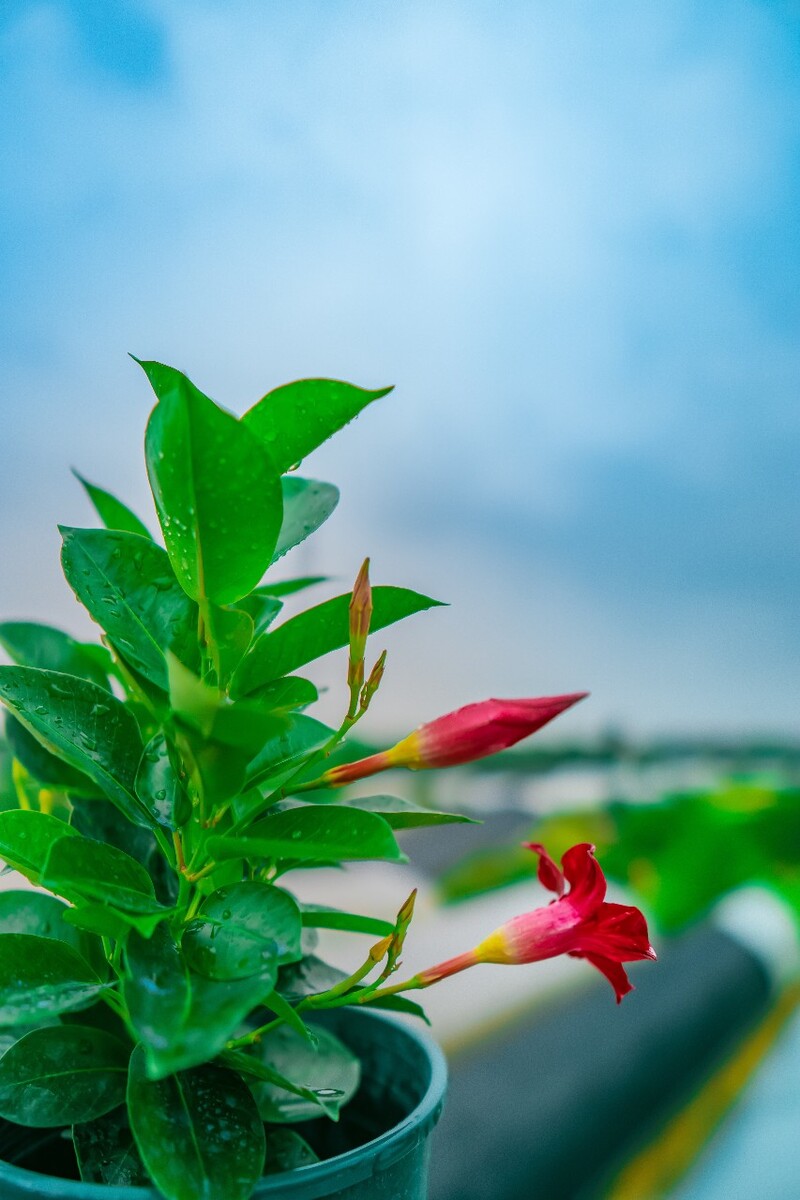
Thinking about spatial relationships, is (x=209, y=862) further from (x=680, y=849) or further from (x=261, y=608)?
(x=680, y=849)

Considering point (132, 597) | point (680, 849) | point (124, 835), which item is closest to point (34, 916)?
point (124, 835)

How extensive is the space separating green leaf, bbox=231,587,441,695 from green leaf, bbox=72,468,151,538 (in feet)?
0.32

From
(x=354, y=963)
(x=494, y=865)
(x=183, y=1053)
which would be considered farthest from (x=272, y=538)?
(x=494, y=865)

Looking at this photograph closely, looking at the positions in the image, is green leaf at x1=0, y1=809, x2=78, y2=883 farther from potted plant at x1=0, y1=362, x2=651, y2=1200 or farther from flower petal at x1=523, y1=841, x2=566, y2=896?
flower petal at x1=523, y1=841, x2=566, y2=896

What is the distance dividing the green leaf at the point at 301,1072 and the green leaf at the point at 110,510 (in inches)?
9.2

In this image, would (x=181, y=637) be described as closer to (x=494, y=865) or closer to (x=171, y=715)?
(x=171, y=715)

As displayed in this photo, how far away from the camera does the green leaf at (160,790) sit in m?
0.33

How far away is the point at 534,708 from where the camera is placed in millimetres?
332

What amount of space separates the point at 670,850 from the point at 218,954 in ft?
5.38

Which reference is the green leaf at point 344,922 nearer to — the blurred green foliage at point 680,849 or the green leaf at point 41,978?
the green leaf at point 41,978

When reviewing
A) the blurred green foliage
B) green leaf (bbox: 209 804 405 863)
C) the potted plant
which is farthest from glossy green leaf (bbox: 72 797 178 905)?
the blurred green foliage

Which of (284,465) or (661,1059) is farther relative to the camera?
(661,1059)

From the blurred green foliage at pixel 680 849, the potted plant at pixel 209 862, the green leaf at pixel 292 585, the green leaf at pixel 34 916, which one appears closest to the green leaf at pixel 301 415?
the potted plant at pixel 209 862

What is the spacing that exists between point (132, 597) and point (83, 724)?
2.0 inches
